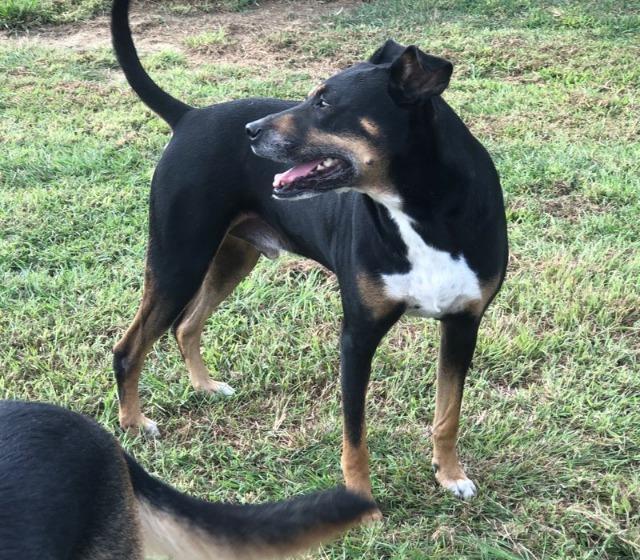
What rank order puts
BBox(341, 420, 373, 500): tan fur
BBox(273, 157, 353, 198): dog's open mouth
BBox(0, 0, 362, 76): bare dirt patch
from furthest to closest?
BBox(0, 0, 362, 76): bare dirt patch
BBox(341, 420, 373, 500): tan fur
BBox(273, 157, 353, 198): dog's open mouth

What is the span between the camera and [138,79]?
3.42m

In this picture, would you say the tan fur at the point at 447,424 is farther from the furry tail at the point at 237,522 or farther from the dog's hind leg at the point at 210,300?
the furry tail at the point at 237,522

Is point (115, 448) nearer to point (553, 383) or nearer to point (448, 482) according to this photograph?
point (448, 482)

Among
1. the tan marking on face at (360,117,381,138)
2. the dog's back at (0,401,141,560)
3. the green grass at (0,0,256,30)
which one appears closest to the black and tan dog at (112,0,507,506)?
the tan marking on face at (360,117,381,138)

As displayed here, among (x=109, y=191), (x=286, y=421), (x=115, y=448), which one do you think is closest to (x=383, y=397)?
(x=286, y=421)

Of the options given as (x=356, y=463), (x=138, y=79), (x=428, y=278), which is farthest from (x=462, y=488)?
(x=138, y=79)

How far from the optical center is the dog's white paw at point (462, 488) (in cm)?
311

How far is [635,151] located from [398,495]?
3698mm

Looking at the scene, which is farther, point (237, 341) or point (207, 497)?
point (237, 341)

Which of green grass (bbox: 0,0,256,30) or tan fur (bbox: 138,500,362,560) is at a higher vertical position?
tan fur (bbox: 138,500,362,560)

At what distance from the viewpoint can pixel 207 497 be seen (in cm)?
316

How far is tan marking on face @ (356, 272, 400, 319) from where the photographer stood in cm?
279

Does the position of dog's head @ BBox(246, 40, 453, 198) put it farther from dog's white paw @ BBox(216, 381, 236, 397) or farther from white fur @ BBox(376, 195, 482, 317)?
dog's white paw @ BBox(216, 381, 236, 397)

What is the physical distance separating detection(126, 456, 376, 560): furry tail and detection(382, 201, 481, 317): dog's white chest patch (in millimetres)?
1031
